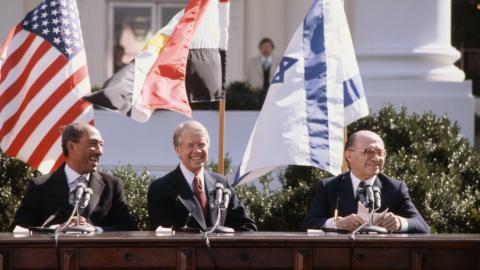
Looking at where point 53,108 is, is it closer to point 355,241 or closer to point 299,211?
point 299,211

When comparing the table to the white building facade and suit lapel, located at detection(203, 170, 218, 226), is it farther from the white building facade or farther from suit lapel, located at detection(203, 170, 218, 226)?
the white building facade

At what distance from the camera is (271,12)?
20.4 metres

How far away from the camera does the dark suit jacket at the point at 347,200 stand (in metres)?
9.49

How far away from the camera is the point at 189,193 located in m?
9.42

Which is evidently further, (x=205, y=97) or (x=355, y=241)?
(x=205, y=97)

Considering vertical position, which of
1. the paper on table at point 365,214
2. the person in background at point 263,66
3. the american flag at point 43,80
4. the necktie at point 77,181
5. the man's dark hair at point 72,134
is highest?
the person in background at point 263,66

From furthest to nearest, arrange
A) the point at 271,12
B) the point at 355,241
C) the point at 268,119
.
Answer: the point at 271,12, the point at 268,119, the point at 355,241

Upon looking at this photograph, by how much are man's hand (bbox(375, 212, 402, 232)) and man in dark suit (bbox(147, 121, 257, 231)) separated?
3.11ft

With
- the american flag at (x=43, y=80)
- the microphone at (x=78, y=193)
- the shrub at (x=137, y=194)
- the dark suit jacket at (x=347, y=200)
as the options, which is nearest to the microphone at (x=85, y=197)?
the microphone at (x=78, y=193)

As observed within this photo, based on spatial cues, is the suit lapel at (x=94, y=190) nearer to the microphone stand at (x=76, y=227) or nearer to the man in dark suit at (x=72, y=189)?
the man in dark suit at (x=72, y=189)

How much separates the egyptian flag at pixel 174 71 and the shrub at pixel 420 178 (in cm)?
148

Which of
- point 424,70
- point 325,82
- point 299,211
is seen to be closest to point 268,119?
point 325,82

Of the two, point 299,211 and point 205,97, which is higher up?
point 205,97

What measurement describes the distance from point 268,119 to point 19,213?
7.24 feet
